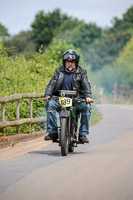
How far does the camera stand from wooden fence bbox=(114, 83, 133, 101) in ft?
156

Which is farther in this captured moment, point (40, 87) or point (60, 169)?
point (40, 87)

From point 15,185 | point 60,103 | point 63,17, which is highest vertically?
point 63,17

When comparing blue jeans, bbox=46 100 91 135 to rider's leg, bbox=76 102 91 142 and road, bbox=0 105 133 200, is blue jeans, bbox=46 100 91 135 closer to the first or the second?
rider's leg, bbox=76 102 91 142

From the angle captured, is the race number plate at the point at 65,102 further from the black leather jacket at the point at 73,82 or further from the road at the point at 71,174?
the road at the point at 71,174

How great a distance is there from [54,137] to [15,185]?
11.6 feet

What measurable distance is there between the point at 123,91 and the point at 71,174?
134 feet

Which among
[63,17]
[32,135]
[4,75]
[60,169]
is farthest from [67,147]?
[63,17]

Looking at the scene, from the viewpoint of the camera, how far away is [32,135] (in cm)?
1416

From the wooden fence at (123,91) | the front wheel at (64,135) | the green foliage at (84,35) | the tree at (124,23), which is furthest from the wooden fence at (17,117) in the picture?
the tree at (124,23)

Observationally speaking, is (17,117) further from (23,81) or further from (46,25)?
(46,25)

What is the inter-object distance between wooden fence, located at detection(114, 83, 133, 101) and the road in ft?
116

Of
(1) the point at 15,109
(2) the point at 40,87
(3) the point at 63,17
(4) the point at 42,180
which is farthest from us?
(3) the point at 63,17

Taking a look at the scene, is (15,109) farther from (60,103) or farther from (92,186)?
(92,186)

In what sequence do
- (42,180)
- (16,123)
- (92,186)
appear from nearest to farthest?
1. (92,186)
2. (42,180)
3. (16,123)
